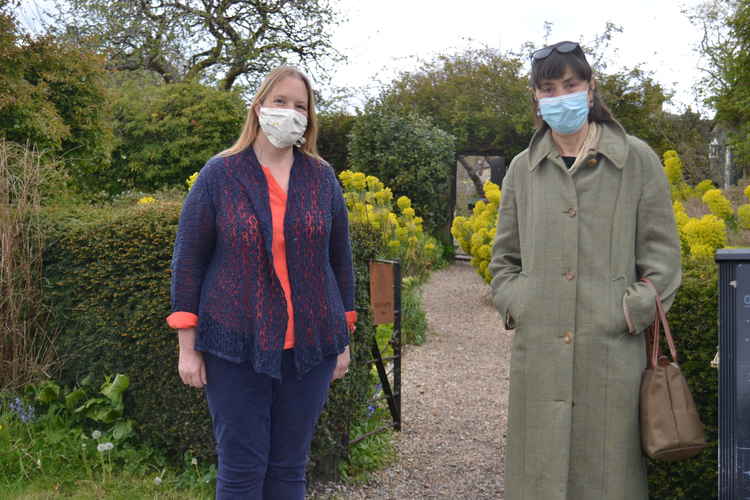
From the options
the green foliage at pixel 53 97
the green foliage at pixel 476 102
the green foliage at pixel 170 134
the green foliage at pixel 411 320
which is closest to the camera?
the green foliage at pixel 53 97

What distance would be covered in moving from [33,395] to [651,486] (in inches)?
126

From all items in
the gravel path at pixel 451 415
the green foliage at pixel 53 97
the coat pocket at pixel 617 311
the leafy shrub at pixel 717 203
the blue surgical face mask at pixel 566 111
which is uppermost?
the green foliage at pixel 53 97

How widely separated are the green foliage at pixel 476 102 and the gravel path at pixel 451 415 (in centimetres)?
651

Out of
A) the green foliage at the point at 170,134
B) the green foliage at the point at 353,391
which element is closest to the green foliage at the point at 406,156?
the green foliage at the point at 170,134

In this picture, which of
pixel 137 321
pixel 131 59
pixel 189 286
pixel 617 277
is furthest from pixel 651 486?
pixel 131 59

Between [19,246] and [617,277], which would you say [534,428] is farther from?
[19,246]

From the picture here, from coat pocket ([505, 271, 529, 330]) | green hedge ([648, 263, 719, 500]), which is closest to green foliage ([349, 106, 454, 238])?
green hedge ([648, 263, 719, 500])

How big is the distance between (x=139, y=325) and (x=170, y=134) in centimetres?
987

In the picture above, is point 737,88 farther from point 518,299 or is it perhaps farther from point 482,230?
point 518,299

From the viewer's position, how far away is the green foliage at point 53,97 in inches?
273

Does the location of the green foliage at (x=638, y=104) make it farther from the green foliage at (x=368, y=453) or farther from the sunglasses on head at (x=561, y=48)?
the sunglasses on head at (x=561, y=48)

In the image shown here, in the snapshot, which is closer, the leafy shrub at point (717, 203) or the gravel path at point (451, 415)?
the gravel path at point (451, 415)

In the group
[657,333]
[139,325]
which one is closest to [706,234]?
[657,333]

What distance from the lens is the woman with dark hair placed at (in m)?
2.38
